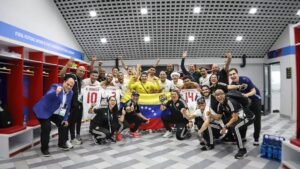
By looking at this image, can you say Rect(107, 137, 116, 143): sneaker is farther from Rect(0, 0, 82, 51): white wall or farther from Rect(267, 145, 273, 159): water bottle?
Rect(0, 0, 82, 51): white wall

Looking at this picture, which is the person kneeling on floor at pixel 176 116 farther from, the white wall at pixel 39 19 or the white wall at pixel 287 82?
the white wall at pixel 287 82

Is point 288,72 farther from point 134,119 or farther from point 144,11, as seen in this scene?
point 134,119

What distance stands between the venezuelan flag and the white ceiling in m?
2.92

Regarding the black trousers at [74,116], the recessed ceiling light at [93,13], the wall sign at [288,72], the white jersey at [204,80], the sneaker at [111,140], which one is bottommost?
the sneaker at [111,140]

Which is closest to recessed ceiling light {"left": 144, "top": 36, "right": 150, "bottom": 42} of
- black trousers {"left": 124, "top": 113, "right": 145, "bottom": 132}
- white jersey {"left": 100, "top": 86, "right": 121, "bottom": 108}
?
white jersey {"left": 100, "top": 86, "right": 121, "bottom": 108}

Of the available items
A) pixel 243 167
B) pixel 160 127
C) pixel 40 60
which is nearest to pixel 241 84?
pixel 243 167

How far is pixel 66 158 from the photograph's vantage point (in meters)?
3.65

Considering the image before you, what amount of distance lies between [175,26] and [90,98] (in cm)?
421

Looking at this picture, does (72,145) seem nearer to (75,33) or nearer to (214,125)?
(214,125)

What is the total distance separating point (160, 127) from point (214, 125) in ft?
6.45

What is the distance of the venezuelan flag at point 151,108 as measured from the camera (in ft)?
19.1

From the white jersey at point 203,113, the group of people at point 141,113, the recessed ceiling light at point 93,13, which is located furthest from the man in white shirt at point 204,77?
the recessed ceiling light at point 93,13

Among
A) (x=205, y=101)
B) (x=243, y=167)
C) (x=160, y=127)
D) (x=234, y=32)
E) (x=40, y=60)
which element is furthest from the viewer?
(x=234, y=32)

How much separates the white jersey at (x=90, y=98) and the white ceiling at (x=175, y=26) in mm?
3183
